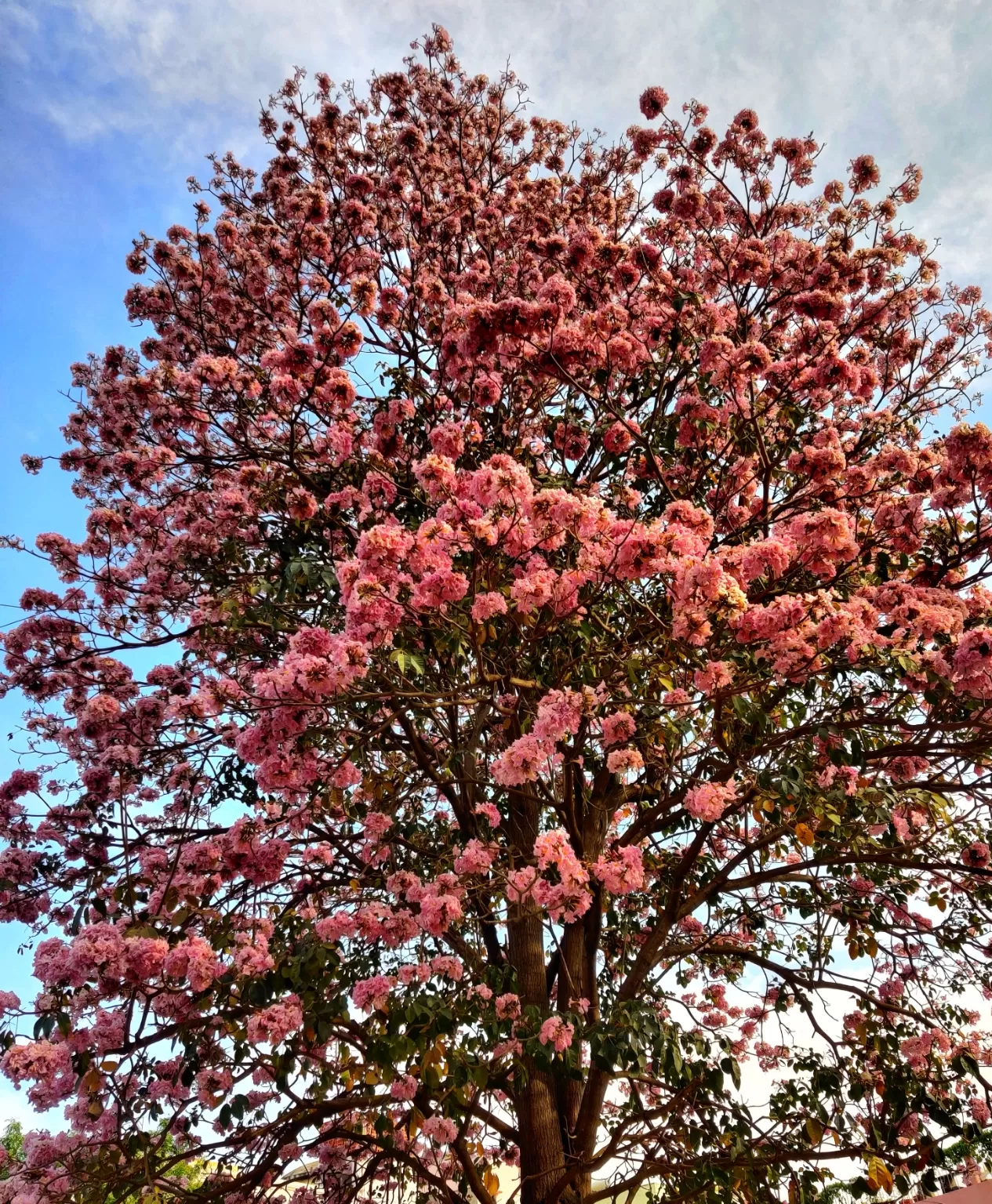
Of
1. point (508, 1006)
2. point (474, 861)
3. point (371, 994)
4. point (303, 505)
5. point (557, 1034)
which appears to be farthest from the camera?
point (303, 505)

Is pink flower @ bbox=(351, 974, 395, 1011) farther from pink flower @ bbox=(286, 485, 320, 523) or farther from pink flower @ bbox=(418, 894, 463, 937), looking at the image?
pink flower @ bbox=(286, 485, 320, 523)

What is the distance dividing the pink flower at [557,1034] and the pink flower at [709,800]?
114 cm

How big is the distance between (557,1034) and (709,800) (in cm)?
126

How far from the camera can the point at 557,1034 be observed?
3637mm

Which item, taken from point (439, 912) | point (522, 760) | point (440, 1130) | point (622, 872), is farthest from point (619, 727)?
point (440, 1130)

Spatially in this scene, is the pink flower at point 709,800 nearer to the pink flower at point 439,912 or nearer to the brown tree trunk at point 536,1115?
the brown tree trunk at point 536,1115

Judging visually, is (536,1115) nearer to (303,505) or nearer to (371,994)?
(371,994)

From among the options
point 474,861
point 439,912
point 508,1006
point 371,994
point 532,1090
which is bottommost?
point 532,1090

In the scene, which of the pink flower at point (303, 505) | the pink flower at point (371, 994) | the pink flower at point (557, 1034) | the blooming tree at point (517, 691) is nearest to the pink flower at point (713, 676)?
the blooming tree at point (517, 691)

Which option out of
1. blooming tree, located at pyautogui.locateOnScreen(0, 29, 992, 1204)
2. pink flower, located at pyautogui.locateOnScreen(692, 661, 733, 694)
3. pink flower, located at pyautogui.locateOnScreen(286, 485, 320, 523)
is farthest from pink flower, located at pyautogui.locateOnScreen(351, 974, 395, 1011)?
pink flower, located at pyautogui.locateOnScreen(286, 485, 320, 523)

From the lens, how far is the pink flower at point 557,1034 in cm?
363

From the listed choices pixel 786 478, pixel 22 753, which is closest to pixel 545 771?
pixel 786 478

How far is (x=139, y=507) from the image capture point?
5.48 m

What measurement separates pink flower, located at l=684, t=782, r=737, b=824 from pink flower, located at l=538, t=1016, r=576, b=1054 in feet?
3.75
